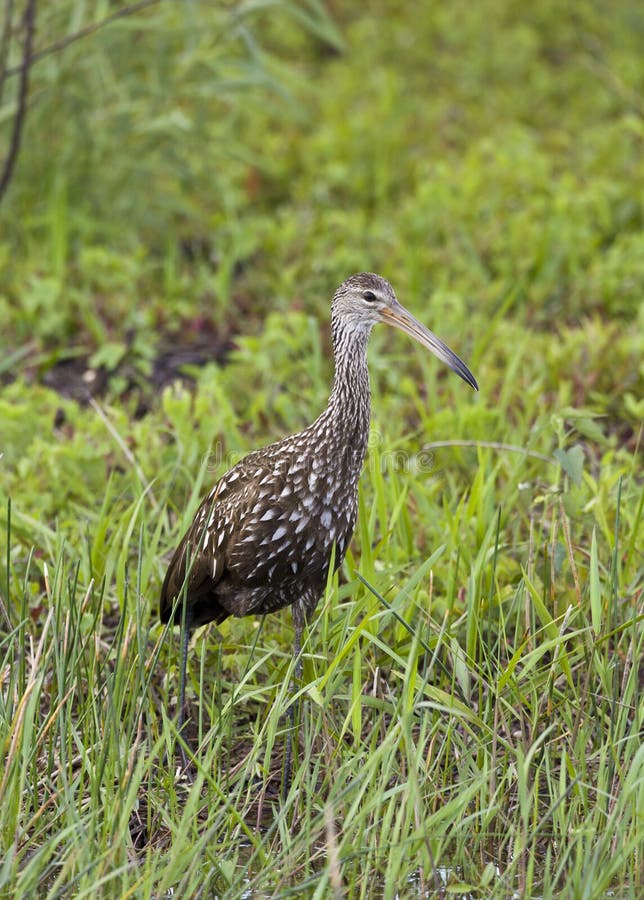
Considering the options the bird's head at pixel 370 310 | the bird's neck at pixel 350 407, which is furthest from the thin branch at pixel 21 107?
the bird's neck at pixel 350 407

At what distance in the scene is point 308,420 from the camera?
5.44m

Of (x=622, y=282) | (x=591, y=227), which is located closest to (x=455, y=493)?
(x=622, y=282)

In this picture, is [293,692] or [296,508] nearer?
[296,508]

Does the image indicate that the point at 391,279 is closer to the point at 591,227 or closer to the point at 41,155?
the point at 591,227

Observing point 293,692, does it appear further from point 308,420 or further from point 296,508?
point 308,420

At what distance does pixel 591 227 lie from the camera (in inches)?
281

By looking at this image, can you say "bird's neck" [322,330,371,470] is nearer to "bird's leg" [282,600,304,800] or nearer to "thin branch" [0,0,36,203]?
"bird's leg" [282,600,304,800]

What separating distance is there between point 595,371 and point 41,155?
A: 2.91 m

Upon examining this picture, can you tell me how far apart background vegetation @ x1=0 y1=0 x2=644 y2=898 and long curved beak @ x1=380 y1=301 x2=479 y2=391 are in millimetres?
370

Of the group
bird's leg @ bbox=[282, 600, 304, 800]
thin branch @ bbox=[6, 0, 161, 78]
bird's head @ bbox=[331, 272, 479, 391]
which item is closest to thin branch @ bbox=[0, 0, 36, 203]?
thin branch @ bbox=[6, 0, 161, 78]

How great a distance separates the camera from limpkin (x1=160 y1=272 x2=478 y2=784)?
145 inches

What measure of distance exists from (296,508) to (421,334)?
0.66 meters

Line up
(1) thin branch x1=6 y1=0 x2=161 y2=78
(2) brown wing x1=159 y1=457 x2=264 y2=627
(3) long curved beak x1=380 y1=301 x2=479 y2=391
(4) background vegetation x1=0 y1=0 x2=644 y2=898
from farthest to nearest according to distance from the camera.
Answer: (1) thin branch x1=6 y1=0 x2=161 y2=78 < (3) long curved beak x1=380 y1=301 x2=479 y2=391 < (2) brown wing x1=159 y1=457 x2=264 y2=627 < (4) background vegetation x1=0 y1=0 x2=644 y2=898

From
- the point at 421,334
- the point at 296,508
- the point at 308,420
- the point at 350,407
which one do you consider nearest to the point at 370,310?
the point at 421,334
